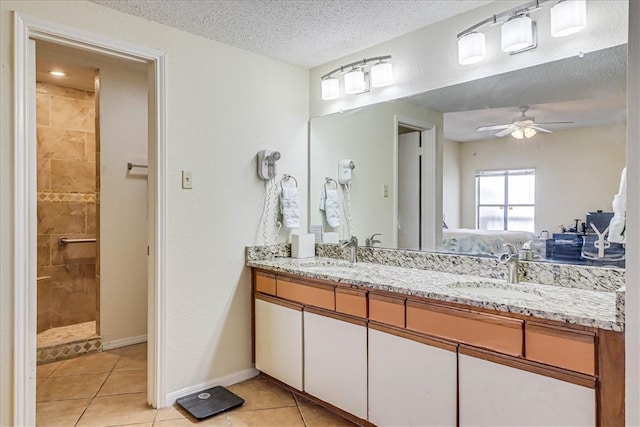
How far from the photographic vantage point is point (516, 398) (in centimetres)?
147

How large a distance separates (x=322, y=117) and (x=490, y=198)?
4.47 ft

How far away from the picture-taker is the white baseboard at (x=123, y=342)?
3.25 m

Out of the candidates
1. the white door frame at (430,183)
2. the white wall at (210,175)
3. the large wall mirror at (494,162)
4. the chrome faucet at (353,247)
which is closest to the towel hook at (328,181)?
the large wall mirror at (494,162)

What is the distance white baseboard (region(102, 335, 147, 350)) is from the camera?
3.25 m

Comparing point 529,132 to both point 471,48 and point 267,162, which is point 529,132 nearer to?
point 471,48

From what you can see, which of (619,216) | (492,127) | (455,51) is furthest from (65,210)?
(619,216)

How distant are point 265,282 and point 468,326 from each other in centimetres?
137

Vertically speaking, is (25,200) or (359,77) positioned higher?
(359,77)

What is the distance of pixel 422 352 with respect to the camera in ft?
5.74

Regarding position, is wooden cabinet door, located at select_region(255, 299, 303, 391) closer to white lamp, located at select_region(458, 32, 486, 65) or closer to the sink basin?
the sink basin

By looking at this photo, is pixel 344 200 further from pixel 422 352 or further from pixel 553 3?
pixel 553 3

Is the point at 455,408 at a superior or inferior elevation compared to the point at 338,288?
inferior

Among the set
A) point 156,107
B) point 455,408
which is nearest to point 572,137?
point 455,408

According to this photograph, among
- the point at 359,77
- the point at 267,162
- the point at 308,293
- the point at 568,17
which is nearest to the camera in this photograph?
the point at 568,17
